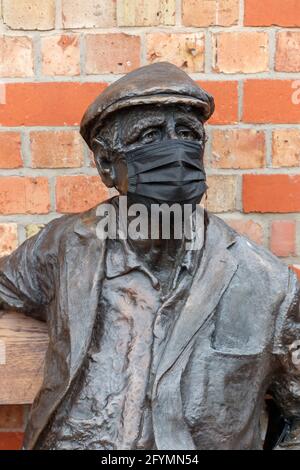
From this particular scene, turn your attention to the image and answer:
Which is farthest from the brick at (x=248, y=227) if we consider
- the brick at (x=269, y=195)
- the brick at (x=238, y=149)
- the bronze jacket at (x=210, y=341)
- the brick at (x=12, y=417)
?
the brick at (x=12, y=417)

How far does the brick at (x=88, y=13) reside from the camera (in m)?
2.42

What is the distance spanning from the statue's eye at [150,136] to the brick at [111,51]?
1.99ft

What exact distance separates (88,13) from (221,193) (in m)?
0.67

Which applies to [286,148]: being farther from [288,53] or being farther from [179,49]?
[179,49]

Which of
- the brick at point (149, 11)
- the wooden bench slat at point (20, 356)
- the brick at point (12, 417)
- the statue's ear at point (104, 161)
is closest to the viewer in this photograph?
the statue's ear at point (104, 161)

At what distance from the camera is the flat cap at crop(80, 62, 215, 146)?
183 centimetres

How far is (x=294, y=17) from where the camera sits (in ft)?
7.95

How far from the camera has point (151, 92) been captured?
182cm

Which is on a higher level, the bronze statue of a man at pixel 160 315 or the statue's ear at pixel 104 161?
the statue's ear at pixel 104 161

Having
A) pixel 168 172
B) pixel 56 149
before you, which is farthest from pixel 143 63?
pixel 168 172

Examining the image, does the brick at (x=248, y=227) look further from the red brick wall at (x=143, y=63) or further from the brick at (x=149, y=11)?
the brick at (x=149, y=11)

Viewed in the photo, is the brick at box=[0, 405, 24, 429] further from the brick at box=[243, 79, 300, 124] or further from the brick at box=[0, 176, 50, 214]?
the brick at box=[243, 79, 300, 124]

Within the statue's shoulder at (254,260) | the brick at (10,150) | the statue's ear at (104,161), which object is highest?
the statue's ear at (104,161)

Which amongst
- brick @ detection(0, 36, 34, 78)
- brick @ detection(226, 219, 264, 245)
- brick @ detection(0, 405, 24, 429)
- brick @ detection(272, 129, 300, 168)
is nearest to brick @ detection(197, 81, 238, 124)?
brick @ detection(272, 129, 300, 168)
